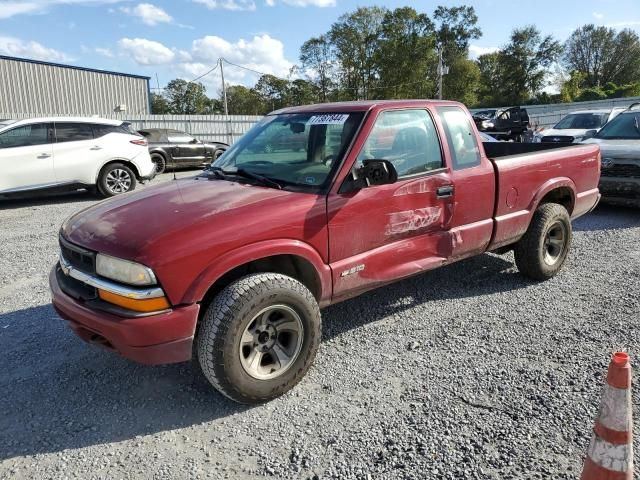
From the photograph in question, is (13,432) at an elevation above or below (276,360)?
below

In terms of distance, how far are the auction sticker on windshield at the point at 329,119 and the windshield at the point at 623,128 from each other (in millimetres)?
7118

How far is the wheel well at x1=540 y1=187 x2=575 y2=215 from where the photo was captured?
5152 mm

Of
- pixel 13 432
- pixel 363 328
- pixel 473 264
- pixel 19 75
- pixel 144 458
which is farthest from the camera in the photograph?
pixel 19 75

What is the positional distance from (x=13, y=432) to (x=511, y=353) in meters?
3.26

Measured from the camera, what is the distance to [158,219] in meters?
2.91

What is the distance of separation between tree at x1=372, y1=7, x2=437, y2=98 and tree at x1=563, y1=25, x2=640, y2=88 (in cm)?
2606

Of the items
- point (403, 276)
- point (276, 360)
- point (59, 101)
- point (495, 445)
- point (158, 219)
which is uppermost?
point (59, 101)

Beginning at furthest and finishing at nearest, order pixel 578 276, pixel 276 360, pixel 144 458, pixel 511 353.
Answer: pixel 578 276 < pixel 511 353 < pixel 276 360 < pixel 144 458

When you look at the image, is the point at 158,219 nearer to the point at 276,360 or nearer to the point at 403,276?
the point at 276,360

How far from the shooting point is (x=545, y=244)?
500 centimetres

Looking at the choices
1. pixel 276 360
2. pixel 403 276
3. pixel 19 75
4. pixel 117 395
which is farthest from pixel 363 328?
pixel 19 75

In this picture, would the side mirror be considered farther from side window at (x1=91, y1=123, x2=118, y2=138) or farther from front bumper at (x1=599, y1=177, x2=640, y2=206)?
side window at (x1=91, y1=123, x2=118, y2=138)

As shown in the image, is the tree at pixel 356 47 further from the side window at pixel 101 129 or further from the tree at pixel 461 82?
the side window at pixel 101 129

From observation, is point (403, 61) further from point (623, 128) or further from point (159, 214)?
point (159, 214)
